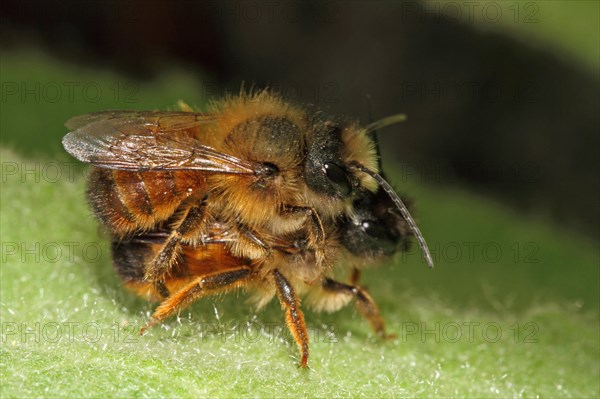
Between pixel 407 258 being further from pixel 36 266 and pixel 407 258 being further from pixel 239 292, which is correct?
pixel 36 266

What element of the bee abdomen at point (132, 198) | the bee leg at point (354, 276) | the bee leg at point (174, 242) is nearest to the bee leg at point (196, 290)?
the bee leg at point (174, 242)

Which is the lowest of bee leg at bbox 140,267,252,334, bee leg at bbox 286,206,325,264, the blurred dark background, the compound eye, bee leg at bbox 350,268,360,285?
bee leg at bbox 140,267,252,334

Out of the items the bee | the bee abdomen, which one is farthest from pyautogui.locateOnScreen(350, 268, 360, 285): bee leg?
the bee abdomen

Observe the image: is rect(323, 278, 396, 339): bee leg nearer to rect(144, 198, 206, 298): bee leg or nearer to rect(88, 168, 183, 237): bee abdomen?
rect(144, 198, 206, 298): bee leg

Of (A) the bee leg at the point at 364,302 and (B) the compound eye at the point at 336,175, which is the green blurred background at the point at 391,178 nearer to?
(A) the bee leg at the point at 364,302

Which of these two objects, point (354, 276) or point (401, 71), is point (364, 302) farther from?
point (401, 71)

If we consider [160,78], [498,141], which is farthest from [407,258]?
[160,78]
